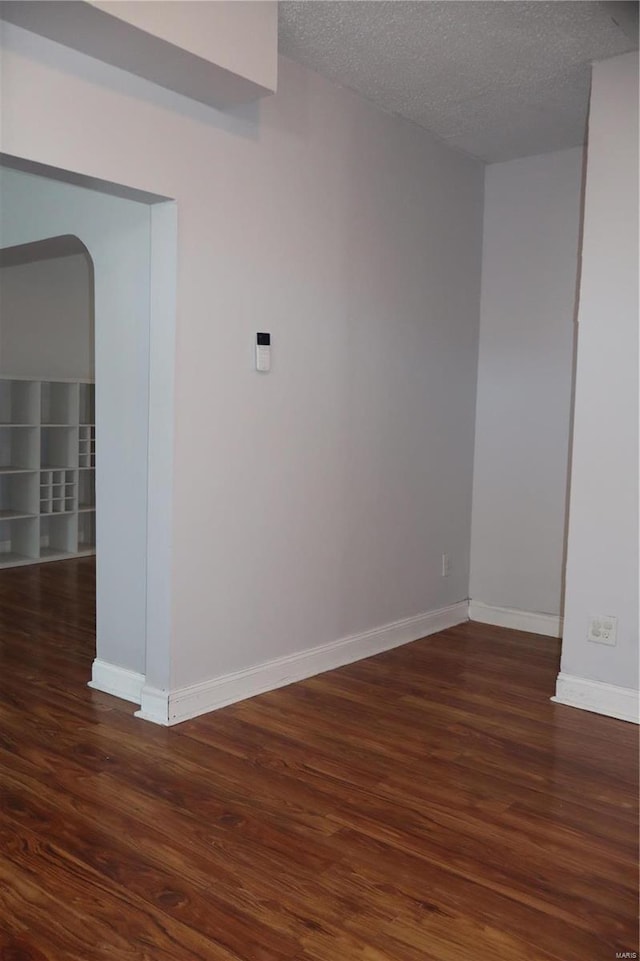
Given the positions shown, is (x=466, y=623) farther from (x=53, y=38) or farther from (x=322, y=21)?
(x=53, y=38)

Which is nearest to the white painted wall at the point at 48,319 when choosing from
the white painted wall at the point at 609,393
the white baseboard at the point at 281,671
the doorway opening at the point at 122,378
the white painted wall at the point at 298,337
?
the doorway opening at the point at 122,378

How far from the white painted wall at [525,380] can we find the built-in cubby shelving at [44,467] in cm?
319

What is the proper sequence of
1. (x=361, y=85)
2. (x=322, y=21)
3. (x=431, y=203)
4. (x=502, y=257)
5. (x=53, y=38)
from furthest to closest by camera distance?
(x=502, y=257)
(x=431, y=203)
(x=361, y=85)
(x=322, y=21)
(x=53, y=38)

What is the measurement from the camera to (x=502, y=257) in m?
4.50

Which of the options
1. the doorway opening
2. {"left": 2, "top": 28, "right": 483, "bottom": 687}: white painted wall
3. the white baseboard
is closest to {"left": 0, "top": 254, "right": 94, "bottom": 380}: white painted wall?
the doorway opening

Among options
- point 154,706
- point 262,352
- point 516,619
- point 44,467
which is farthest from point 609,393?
point 44,467

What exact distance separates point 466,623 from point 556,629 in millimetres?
508

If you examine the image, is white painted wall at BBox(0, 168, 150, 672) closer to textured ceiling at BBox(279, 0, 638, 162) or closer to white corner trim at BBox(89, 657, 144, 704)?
white corner trim at BBox(89, 657, 144, 704)

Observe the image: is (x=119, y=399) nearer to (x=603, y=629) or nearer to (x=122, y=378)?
(x=122, y=378)

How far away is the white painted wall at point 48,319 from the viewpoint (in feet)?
20.7

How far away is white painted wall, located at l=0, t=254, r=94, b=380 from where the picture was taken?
20.7 ft

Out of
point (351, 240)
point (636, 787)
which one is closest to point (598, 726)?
point (636, 787)

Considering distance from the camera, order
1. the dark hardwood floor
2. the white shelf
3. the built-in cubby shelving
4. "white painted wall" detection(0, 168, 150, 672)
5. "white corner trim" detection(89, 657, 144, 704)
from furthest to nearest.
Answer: the built-in cubby shelving → the white shelf → "white corner trim" detection(89, 657, 144, 704) → "white painted wall" detection(0, 168, 150, 672) → the dark hardwood floor

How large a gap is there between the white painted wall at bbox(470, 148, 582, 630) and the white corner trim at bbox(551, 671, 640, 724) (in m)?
1.04
